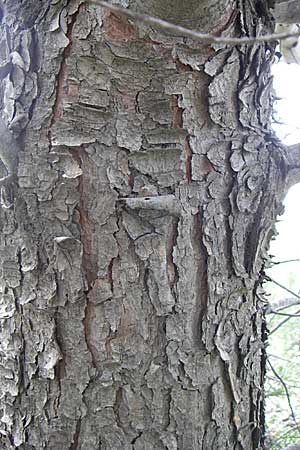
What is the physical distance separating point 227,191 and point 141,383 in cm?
28

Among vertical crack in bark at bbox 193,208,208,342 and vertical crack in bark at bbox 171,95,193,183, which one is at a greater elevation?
vertical crack in bark at bbox 171,95,193,183

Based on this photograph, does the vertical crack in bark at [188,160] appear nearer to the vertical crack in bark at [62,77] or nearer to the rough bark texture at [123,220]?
the rough bark texture at [123,220]

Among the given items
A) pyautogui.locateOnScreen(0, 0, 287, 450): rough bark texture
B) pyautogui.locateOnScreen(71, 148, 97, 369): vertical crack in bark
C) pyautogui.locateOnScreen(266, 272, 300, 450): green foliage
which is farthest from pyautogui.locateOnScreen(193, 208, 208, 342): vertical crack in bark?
pyautogui.locateOnScreen(266, 272, 300, 450): green foliage

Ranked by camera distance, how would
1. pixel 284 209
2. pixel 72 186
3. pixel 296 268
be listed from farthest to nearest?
pixel 296 268 → pixel 284 209 → pixel 72 186

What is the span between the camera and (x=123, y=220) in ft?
2.15

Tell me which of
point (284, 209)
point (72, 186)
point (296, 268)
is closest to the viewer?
point (72, 186)

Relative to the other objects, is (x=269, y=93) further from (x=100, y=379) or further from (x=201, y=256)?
(x=100, y=379)

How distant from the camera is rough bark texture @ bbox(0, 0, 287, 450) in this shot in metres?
0.64

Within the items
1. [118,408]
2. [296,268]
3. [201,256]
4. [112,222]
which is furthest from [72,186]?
[296,268]

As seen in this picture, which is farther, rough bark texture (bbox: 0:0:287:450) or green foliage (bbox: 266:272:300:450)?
green foliage (bbox: 266:272:300:450)

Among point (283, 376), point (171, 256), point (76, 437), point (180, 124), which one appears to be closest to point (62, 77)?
point (180, 124)

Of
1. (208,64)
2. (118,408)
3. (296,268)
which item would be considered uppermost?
(296,268)

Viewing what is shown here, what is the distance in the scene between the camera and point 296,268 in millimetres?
1932

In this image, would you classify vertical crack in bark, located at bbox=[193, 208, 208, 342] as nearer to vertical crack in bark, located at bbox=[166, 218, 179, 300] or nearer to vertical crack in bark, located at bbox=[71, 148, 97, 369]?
vertical crack in bark, located at bbox=[166, 218, 179, 300]
